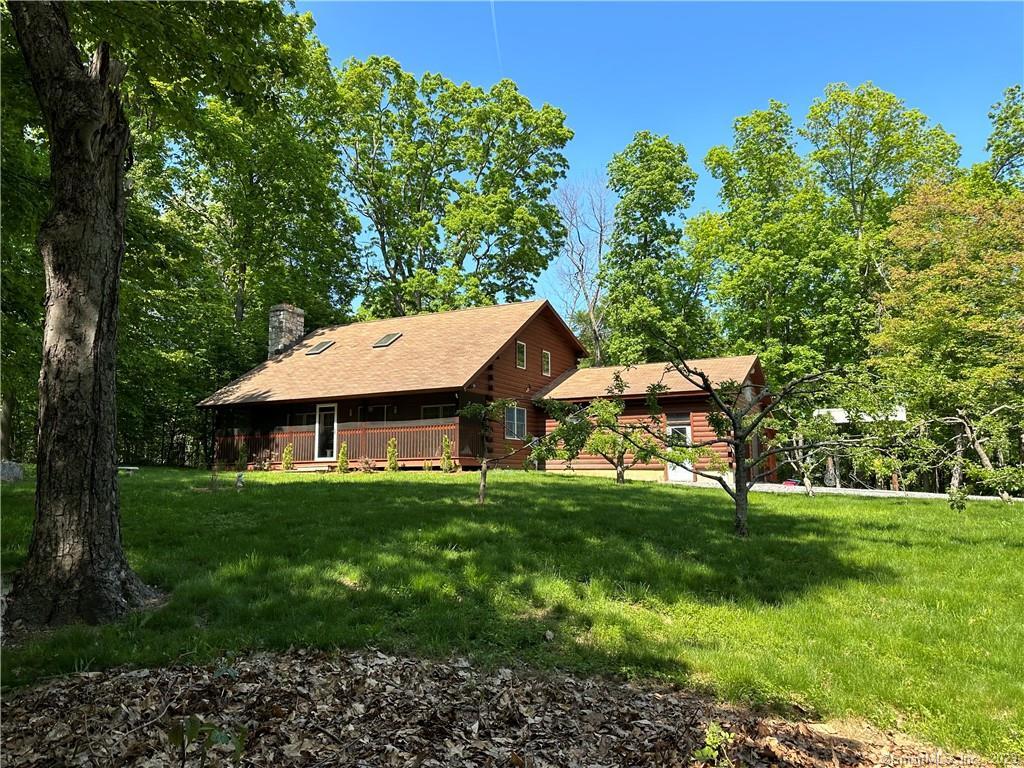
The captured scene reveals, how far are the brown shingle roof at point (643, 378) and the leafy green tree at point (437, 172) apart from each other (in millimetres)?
9844

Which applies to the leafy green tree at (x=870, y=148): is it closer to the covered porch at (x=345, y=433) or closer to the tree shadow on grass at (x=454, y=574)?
the covered porch at (x=345, y=433)

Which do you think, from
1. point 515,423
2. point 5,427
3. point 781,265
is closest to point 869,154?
point 781,265

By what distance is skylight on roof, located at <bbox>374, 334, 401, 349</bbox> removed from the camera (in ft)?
78.6

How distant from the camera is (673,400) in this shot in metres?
22.0

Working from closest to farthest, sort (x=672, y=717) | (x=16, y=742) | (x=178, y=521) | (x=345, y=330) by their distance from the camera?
1. (x=16, y=742)
2. (x=672, y=717)
3. (x=178, y=521)
4. (x=345, y=330)

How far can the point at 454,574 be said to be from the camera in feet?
20.6

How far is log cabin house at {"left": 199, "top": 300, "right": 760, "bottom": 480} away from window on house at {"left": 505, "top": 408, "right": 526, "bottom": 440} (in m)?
0.05

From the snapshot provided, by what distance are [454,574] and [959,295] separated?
78.9ft

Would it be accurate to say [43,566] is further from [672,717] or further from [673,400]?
[673,400]

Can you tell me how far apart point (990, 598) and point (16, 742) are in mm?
8002

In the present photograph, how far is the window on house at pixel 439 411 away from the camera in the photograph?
20.9 metres

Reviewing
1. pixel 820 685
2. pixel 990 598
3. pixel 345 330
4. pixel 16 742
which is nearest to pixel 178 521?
pixel 16 742

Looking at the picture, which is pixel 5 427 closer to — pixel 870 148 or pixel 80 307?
pixel 80 307

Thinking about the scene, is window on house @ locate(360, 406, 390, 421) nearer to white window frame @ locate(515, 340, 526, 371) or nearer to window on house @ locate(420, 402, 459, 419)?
window on house @ locate(420, 402, 459, 419)
